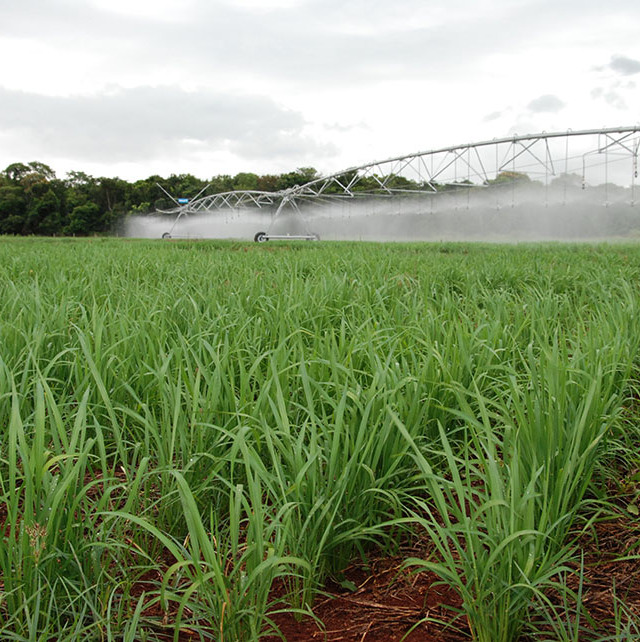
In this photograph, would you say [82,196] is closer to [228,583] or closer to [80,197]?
[80,197]

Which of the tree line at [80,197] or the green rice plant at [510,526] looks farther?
A: the tree line at [80,197]

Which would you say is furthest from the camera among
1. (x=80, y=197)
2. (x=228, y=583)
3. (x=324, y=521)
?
(x=80, y=197)

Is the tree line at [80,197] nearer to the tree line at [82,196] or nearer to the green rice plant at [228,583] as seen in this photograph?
the tree line at [82,196]

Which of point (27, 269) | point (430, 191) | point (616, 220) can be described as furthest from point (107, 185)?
point (27, 269)

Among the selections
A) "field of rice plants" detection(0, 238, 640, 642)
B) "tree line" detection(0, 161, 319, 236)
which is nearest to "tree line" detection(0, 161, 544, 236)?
"tree line" detection(0, 161, 319, 236)

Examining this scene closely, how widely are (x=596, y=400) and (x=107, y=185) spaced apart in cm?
6225

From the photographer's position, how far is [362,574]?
1279 millimetres

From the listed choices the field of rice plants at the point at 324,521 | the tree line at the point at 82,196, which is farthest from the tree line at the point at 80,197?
the field of rice plants at the point at 324,521

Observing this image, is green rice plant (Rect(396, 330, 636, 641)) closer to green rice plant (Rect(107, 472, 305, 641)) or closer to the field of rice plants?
the field of rice plants

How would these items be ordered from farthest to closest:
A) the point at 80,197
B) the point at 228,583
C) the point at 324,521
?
1. the point at 80,197
2. the point at 324,521
3. the point at 228,583

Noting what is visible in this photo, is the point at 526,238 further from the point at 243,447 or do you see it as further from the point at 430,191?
the point at 243,447

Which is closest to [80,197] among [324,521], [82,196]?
[82,196]

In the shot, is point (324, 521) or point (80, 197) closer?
point (324, 521)

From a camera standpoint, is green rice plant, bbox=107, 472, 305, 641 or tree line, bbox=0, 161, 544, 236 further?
tree line, bbox=0, 161, 544, 236
